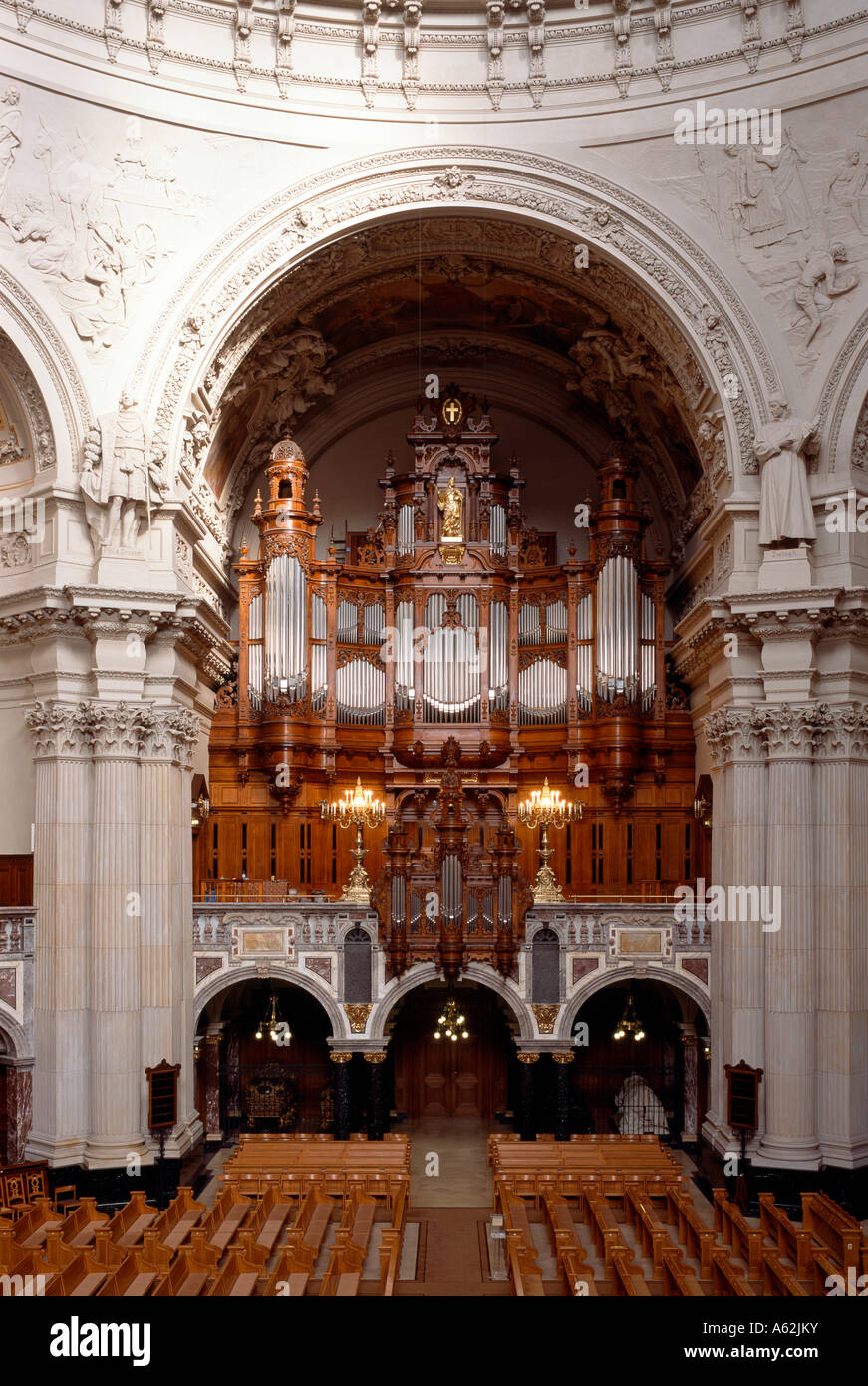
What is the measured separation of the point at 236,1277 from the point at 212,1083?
1049cm

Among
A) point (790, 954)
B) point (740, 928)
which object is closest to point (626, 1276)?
point (790, 954)

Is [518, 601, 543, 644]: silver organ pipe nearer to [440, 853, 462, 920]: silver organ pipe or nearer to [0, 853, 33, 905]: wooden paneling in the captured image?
[440, 853, 462, 920]: silver organ pipe

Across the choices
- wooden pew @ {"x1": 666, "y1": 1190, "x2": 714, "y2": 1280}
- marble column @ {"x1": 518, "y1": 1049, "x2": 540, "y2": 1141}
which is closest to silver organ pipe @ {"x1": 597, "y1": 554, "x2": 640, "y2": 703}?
marble column @ {"x1": 518, "y1": 1049, "x2": 540, "y2": 1141}

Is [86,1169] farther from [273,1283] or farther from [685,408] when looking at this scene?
[685,408]

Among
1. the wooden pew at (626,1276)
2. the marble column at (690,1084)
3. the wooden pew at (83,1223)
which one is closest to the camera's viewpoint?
the wooden pew at (626,1276)

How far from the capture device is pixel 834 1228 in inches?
603

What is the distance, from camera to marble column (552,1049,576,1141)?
23.0m

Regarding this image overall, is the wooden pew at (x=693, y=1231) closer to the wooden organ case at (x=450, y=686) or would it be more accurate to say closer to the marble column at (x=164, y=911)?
the wooden organ case at (x=450, y=686)

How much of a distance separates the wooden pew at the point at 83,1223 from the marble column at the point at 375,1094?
676cm

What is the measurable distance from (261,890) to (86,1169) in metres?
6.18

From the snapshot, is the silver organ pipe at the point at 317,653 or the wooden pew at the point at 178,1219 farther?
the silver organ pipe at the point at 317,653

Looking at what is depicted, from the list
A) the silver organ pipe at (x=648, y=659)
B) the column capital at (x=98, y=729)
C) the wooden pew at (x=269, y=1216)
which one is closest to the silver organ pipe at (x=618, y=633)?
the silver organ pipe at (x=648, y=659)

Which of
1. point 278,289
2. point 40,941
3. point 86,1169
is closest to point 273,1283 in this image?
point 86,1169

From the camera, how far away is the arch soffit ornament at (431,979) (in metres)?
23.0
